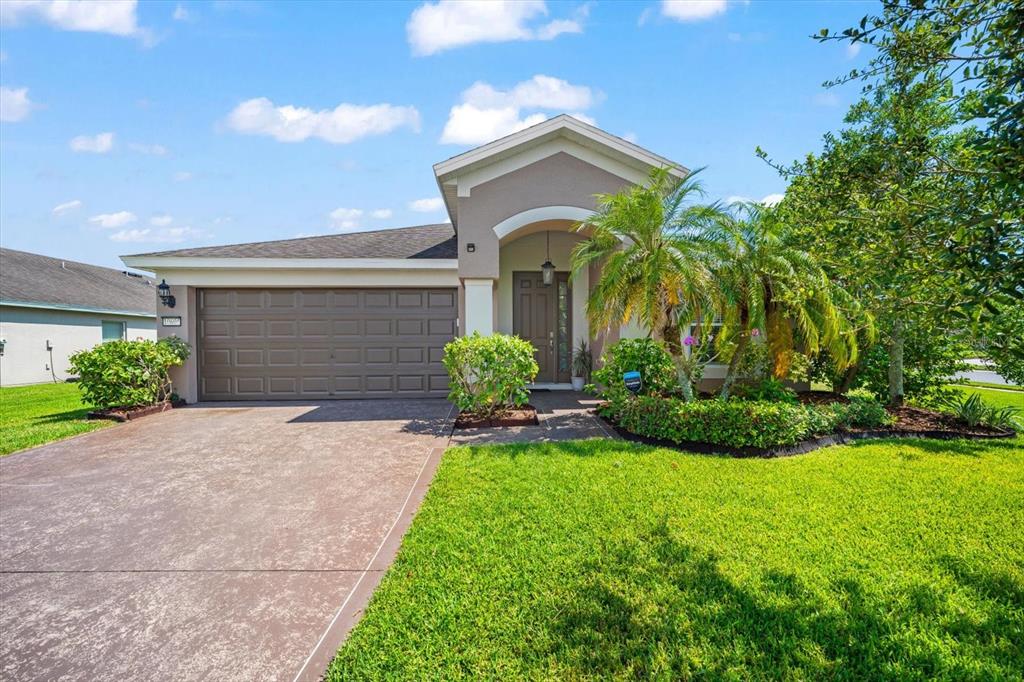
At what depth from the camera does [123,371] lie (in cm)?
937

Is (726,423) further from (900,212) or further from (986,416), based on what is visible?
(986,416)

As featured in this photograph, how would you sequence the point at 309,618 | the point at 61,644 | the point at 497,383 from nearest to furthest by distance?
the point at 61,644 → the point at 309,618 → the point at 497,383

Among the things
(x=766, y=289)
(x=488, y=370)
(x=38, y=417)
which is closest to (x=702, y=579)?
(x=488, y=370)

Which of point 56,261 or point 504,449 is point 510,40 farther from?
point 56,261

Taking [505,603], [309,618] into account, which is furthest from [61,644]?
[505,603]

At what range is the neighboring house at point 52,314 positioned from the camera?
17.1 metres

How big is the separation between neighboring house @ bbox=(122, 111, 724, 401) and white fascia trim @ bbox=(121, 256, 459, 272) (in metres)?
0.02

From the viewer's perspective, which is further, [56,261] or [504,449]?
[56,261]

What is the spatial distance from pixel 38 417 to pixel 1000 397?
24.1 m

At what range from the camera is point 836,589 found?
125 inches

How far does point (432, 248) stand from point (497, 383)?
5.45m

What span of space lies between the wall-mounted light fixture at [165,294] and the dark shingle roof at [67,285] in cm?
1140

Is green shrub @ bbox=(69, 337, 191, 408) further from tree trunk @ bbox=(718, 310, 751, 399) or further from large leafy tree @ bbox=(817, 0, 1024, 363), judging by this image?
large leafy tree @ bbox=(817, 0, 1024, 363)

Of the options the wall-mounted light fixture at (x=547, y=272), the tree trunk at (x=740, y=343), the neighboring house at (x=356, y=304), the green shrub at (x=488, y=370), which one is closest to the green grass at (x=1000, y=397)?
the tree trunk at (x=740, y=343)
